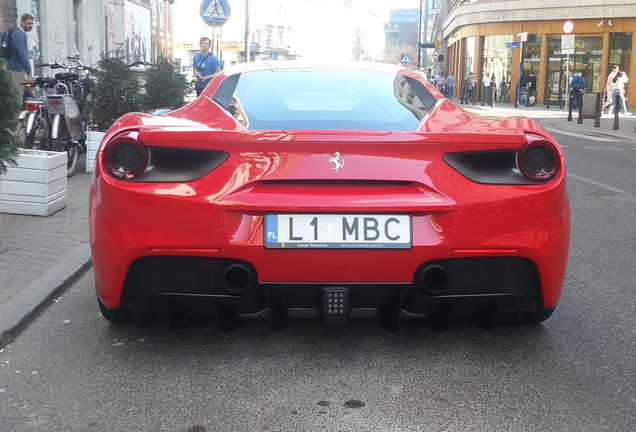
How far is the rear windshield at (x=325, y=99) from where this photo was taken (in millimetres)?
3322

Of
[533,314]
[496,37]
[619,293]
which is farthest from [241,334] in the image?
[496,37]

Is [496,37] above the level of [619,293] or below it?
above

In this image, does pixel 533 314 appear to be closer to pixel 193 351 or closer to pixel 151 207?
pixel 193 351

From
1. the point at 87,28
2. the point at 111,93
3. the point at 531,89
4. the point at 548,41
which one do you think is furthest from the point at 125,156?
the point at 548,41

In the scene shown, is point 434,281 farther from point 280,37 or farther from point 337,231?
point 280,37

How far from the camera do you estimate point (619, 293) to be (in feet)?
14.8

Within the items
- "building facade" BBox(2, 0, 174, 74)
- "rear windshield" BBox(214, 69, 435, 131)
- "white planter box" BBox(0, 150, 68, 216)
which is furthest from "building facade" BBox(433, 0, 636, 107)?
"rear windshield" BBox(214, 69, 435, 131)

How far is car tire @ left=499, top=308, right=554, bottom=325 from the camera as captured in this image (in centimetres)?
356

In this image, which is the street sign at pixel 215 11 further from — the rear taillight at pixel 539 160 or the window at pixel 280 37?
the window at pixel 280 37

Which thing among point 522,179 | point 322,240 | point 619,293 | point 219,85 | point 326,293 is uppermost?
point 219,85

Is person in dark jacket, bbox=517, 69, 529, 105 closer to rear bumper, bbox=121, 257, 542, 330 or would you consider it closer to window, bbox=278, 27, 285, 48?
rear bumper, bbox=121, 257, 542, 330

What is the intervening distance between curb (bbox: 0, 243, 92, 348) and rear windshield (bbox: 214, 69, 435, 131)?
1393 mm

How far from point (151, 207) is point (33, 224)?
3.48 metres

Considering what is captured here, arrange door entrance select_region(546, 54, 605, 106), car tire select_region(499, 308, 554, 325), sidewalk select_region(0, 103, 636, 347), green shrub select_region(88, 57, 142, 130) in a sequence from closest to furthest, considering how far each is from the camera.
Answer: car tire select_region(499, 308, 554, 325)
sidewalk select_region(0, 103, 636, 347)
green shrub select_region(88, 57, 142, 130)
door entrance select_region(546, 54, 605, 106)
